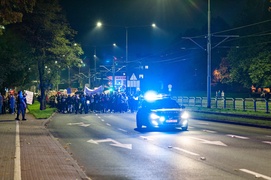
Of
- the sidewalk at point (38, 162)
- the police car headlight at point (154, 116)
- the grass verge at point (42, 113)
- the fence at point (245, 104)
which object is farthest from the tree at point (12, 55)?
the fence at point (245, 104)

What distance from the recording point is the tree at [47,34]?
133 feet

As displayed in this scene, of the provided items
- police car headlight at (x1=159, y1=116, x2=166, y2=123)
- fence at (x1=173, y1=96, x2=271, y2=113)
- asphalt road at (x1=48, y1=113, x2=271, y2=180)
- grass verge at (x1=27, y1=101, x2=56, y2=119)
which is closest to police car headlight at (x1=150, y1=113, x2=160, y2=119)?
police car headlight at (x1=159, y1=116, x2=166, y2=123)

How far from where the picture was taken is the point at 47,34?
41344 mm

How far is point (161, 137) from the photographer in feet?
64.1

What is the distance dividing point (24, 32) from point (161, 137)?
24095 mm

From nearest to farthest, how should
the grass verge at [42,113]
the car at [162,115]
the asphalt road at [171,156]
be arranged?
the asphalt road at [171,156], the car at [162,115], the grass verge at [42,113]

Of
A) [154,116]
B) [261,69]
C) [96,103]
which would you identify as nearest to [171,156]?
[154,116]

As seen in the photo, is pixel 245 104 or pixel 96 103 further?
pixel 96 103

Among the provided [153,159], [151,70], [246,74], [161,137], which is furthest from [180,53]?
[153,159]

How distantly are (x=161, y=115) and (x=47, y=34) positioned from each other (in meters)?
21.7

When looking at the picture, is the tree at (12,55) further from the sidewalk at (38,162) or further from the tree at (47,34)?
the sidewalk at (38,162)

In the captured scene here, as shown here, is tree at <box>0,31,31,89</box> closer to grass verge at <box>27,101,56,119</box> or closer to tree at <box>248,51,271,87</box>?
grass verge at <box>27,101,56,119</box>

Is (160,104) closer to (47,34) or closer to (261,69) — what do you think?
(47,34)

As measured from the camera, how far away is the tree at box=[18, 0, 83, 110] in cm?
4064
